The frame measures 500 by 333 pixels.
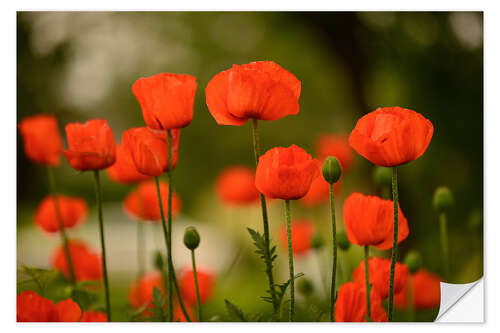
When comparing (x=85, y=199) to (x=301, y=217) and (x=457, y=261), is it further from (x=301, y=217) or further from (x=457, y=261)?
(x=457, y=261)

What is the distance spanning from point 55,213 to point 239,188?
542 mm

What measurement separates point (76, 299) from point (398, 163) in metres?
0.68

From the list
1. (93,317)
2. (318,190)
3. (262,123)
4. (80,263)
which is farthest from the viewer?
(262,123)

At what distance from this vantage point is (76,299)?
1109 millimetres

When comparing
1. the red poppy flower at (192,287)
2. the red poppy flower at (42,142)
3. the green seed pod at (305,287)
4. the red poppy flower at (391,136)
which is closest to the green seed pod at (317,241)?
the green seed pod at (305,287)

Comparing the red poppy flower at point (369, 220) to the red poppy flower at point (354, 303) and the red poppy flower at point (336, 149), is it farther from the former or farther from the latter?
the red poppy flower at point (336, 149)

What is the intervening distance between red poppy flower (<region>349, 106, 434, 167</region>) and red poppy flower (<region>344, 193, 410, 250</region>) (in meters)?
0.11

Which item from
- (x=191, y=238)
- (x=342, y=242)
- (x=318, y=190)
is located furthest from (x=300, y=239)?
(x=191, y=238)

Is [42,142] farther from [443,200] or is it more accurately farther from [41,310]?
[443,200]

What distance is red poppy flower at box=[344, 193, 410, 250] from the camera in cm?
99

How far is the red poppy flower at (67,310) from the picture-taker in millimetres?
1068

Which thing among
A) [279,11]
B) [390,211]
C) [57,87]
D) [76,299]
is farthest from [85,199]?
[390,211]

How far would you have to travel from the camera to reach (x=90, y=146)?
1.04 metres

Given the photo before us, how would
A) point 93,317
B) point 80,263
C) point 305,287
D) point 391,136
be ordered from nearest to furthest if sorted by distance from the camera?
point 391,136, point 93,317, point 305,287, point 80,263
